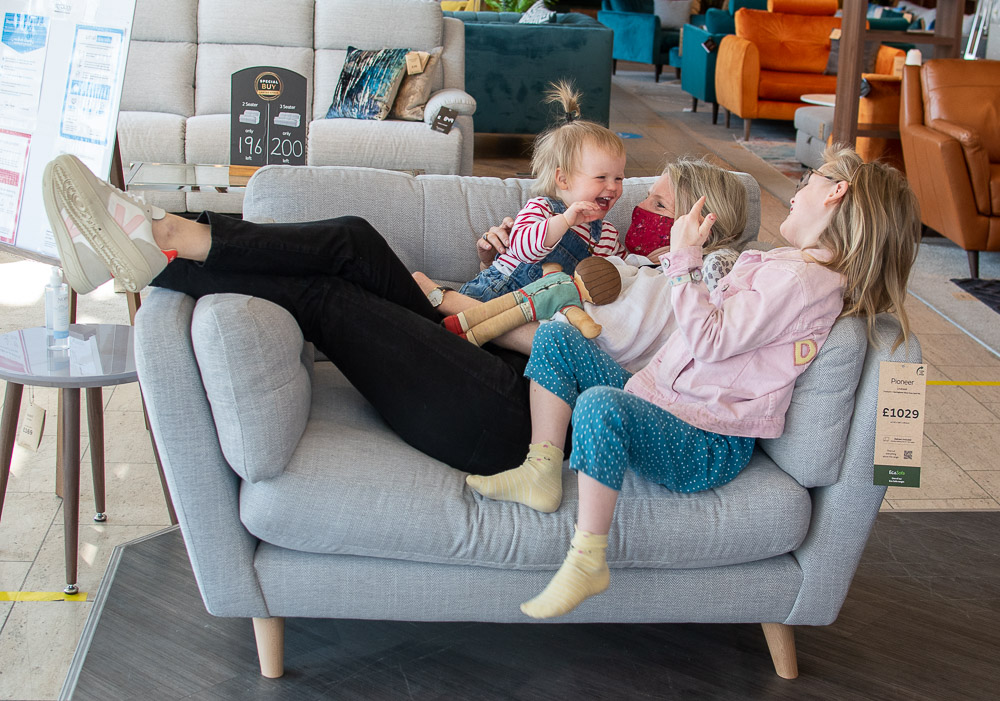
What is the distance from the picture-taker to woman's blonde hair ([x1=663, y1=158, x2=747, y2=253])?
2170 millimetres

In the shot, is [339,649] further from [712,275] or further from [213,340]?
[712,275]

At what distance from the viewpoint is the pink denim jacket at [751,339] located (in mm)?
1637

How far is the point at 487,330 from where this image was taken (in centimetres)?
200

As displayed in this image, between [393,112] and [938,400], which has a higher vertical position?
[393,112]

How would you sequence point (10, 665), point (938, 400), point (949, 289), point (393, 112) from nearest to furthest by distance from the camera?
point (10, 665), point (938, 400), point (949, 289), point (393, 112)

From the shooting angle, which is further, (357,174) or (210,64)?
(210,64)

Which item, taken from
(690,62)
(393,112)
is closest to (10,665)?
(393,112)

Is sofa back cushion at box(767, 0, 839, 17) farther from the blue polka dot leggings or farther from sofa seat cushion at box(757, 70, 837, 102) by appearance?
the blue polka dot leggings

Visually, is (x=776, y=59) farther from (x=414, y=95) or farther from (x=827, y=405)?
(x=827, y=405)

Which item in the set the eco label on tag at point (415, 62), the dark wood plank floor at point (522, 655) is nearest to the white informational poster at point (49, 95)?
the dark wood plank floor at point (522, 655)

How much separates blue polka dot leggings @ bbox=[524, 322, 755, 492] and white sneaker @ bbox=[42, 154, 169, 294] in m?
0.71

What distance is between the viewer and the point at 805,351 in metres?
1.63

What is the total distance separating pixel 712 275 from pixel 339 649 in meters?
1.05

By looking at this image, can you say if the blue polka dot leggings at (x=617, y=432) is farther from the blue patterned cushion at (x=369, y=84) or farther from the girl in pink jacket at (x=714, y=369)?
the blue patterned cushion at (x=369, y=84)
